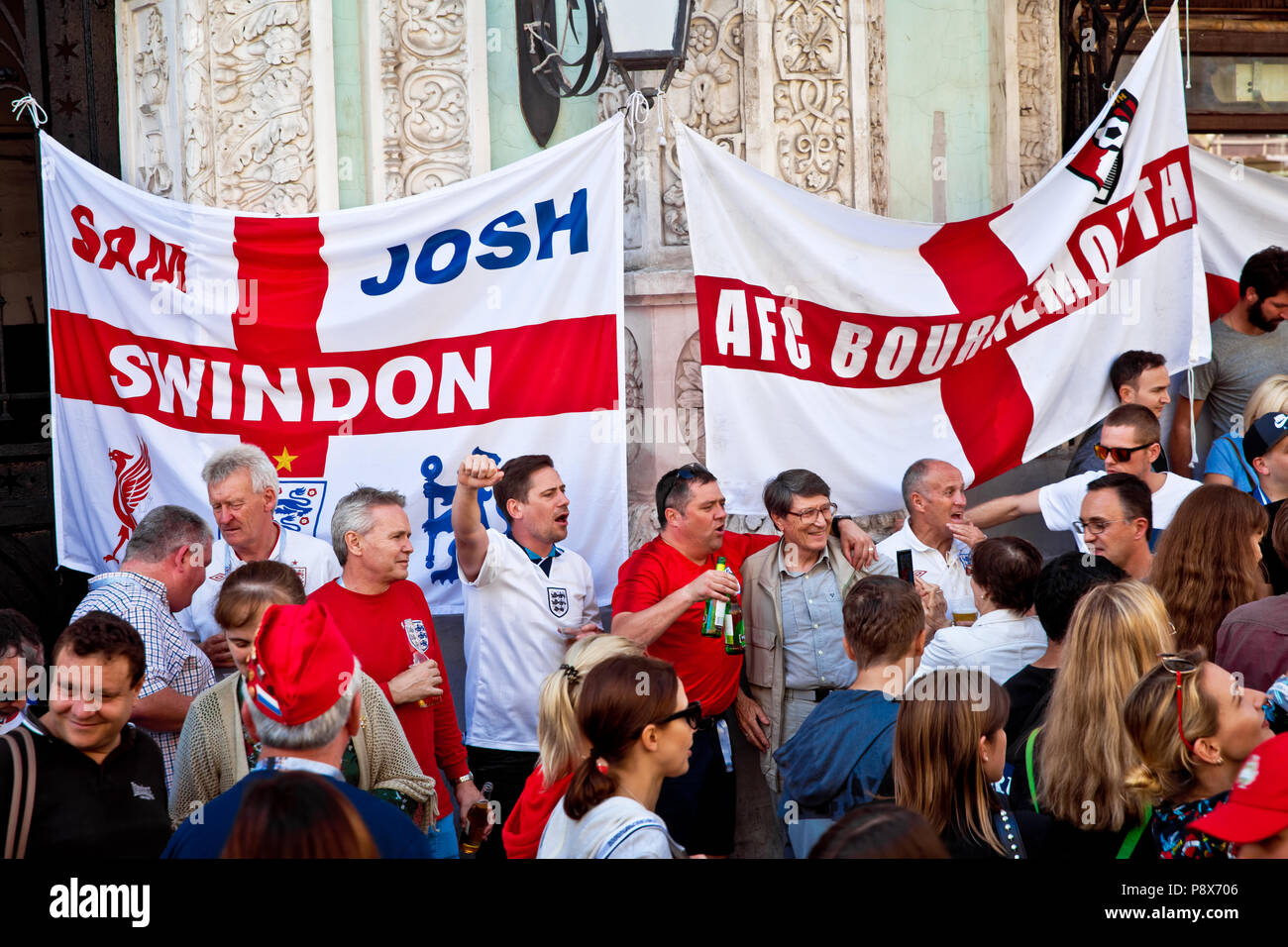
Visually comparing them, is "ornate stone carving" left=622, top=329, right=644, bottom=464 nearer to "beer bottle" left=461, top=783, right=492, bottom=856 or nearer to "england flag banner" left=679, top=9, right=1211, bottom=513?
"england flag banner" left=679, top=9, right=1211, bottom=513

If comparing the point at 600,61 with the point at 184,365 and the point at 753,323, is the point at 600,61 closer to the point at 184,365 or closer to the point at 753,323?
the point at 753,323

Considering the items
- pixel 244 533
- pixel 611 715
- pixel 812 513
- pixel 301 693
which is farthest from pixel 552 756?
pixel 244 533

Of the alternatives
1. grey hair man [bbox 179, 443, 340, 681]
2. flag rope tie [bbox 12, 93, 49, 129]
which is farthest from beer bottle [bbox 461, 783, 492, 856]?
flag rope tie [bbox 12, 93, 49, 129]

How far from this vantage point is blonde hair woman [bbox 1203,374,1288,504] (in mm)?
5465

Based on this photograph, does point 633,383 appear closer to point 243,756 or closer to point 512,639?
point 512,639

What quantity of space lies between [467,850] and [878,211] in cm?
329

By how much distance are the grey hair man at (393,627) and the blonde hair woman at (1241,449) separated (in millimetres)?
3162

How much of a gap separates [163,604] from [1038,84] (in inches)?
186

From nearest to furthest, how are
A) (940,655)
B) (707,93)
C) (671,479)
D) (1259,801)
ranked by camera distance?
(1259,801), (940,655), (671,479), (707,93)

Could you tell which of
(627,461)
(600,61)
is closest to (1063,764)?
(627,461)

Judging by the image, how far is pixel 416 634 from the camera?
470 cm

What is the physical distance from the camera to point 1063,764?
3.45 m

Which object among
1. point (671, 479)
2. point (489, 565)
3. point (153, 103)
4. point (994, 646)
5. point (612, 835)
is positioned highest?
point (153, 103)

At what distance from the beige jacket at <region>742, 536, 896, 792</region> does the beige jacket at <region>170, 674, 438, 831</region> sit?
1668 mm
